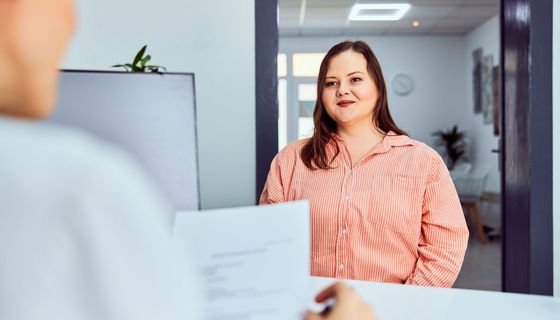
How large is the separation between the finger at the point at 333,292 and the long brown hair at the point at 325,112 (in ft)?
4.07

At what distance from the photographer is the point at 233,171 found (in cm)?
288

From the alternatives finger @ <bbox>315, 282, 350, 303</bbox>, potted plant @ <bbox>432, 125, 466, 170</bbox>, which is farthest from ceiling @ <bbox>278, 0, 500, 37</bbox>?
finger @ <bbox>315, 282, 350, 303</bbox>

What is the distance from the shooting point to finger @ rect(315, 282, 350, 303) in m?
0.65

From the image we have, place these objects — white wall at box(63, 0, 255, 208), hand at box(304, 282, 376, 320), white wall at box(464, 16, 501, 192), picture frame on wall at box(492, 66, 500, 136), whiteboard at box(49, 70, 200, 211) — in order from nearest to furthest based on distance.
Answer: hand at box(304, 282, 376, 320) → whiteboard at box(49, 70, 200, 211) → white wall at box(63, 0, 255, 208) → picture frame on wall at box(492, 66, 500, 136) → white wall at box(464, 16, 501, 192)

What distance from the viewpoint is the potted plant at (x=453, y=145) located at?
9.30m

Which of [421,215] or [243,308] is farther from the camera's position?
[421,215]

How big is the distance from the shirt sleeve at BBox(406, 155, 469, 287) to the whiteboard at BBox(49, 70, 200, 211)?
956 mm

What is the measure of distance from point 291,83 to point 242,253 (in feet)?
30.5

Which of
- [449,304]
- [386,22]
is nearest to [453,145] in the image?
[386,22]

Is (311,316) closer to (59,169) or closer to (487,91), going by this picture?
(59,169)

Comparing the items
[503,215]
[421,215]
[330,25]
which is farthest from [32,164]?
[330,25]

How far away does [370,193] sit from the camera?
72.6 inches

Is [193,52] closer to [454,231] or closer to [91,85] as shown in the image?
[454,231]

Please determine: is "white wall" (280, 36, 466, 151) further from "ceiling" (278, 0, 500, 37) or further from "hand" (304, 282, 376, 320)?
"hand" (304, 282, 376, 320)
